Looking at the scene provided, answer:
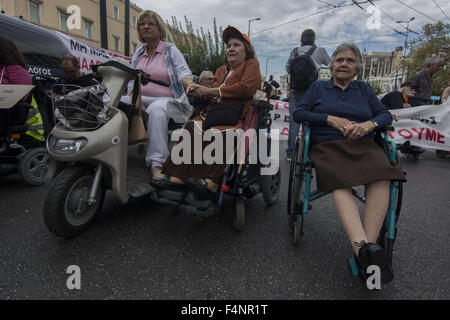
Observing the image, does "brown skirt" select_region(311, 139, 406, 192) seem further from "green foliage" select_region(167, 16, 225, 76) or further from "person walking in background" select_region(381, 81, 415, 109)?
"green foliage" select_region(167, 16, 225, 76)

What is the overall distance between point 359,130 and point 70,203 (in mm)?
2130

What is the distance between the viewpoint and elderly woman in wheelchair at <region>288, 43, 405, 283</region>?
1628mm

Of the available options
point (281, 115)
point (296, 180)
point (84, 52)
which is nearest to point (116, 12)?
point (84, 52)

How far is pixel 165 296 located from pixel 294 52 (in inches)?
171

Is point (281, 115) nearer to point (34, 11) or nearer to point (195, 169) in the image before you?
point (195, 169)

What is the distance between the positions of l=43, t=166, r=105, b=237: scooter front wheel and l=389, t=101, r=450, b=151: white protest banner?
6.36 m

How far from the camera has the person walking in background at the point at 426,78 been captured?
534 cm

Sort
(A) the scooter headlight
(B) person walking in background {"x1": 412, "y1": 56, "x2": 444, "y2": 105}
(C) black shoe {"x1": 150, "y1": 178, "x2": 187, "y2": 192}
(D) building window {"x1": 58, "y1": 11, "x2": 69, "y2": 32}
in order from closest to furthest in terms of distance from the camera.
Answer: (A) the scooter headlight < (C) black shoe {"x1": 150, "y1": 178, "x2": 187, "y2": 192} < (B) person walking in background {"x1": 412, "y1": 56, "x2": 444, "y2": 105} < (D) building window {"x1": 58, "y1": 11, "x2": 69, "y2": 32}

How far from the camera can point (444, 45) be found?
842 inches

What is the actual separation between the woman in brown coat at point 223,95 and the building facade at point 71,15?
15836 mm

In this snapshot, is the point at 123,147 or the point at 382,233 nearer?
the point at 382,233

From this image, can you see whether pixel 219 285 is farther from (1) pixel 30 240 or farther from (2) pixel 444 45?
(2) pixel 444 45

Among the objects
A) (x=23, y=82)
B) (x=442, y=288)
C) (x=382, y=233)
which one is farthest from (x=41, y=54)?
(x=442, y=288)

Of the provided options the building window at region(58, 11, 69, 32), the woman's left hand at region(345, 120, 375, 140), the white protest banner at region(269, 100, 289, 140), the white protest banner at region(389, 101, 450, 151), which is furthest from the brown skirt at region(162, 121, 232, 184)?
the building window at region(58, 11, 69, 32)
